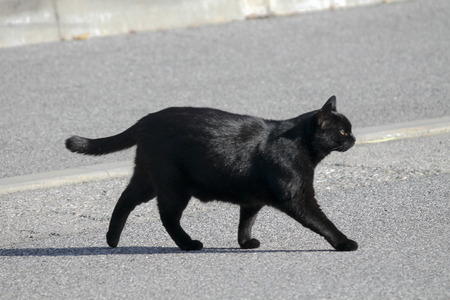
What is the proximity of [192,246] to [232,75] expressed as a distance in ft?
13.2

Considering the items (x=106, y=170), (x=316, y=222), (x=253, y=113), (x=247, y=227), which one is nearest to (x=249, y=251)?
(x=247, y=227)

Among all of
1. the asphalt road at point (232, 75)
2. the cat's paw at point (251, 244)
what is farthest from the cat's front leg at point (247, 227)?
the asphalt road at point (232, 75)

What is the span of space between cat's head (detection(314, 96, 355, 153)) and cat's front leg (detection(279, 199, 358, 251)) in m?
0.37

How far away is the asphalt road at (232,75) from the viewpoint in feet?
23.4

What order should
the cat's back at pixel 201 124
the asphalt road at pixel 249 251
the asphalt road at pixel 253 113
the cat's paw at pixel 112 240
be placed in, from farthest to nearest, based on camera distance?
1. the cat's paw at pixel 112 240
2. the cat's back at pixel 201 124
3. the asphalt road at pixel 253 113
4. the asphalt road at pixel 249 251

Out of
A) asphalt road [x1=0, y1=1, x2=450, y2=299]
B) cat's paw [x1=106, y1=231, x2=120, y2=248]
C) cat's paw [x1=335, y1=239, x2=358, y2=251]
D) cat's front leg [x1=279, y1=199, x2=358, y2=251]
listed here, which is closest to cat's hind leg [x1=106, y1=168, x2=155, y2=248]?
cat's paw [x1=106, y1=231, x2=120, y2=248]

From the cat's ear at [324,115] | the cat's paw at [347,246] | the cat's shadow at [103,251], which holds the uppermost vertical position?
the cat's ear at [324,115]

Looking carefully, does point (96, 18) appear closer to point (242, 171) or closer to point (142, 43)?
point (142, 43)

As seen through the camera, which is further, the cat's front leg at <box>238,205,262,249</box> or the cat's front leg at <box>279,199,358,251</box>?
the cat's front leg at <box>238,205,262,249</box>

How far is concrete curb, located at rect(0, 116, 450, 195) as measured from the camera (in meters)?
5.69

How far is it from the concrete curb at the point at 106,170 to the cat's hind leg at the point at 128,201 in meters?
1.13

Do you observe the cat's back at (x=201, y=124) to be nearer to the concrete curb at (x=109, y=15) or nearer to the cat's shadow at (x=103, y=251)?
the cat's shadow at (x=103, y=251)

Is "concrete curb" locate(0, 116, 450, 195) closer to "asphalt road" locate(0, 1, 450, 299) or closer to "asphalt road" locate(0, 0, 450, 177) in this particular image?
"asphalt road" locate(0, 1, 450, 299)

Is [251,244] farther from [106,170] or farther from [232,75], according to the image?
[232,75]
